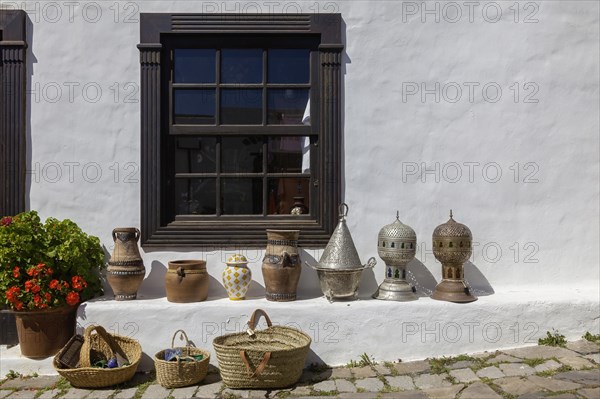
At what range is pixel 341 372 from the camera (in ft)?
15.0

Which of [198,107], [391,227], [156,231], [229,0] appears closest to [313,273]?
[391,227]

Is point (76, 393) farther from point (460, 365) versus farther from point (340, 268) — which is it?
point (460, 365)

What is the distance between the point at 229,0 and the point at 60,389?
12.2 feet

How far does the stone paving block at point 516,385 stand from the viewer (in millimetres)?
3947

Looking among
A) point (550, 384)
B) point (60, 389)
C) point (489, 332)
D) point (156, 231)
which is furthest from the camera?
point (156, 231)

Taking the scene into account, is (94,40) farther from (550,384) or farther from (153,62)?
(550,384)

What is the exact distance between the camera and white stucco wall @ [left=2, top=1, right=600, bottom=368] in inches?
207

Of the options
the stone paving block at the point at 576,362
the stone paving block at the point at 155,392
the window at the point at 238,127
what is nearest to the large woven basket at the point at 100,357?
the stone paving block at the point at 155,392

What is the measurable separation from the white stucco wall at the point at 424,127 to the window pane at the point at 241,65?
1.35 feet

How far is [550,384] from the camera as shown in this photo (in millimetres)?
4027

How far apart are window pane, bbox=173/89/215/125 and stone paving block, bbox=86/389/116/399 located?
2.49 metres

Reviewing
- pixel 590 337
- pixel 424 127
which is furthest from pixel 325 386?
pixel 424 127

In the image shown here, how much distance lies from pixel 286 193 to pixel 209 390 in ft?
6.56

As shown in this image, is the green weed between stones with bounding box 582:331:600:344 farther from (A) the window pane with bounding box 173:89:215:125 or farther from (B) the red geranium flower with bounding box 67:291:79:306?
(B) the red geranium flower with bounding box 67:291:79:306
